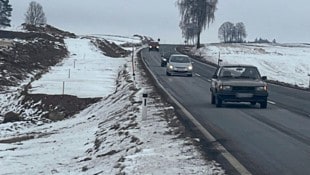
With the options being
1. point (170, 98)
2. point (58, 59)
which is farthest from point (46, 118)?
point (58, 59)

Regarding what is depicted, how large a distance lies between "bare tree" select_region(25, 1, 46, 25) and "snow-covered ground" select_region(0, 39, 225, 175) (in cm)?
16230

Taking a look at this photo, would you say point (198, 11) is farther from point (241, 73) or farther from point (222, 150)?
point (222, 150)

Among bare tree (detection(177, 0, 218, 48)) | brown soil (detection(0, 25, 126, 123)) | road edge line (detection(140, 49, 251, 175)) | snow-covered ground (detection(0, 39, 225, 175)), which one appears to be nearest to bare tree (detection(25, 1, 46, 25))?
bare tree (detection(177, 0, 218, 48))

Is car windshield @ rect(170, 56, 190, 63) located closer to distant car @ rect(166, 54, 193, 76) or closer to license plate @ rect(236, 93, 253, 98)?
distant car @ rect(166, 54, 193, 76)

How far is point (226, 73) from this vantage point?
81.4 ft

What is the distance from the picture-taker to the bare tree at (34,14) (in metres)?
189

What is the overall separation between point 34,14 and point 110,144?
180 metres

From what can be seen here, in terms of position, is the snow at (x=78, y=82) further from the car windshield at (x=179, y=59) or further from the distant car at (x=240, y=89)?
the distant car at (x=240, y=89)

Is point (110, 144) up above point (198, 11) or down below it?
below

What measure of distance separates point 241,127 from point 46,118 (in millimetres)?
12549

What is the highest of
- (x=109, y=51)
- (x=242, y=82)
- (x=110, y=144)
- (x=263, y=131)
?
(x=242, y=82)

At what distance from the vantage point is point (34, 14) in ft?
630

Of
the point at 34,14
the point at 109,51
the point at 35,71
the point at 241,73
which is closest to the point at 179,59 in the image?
the point at 35,71

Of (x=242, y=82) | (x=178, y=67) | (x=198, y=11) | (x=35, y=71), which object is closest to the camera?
(x=242, y=82)
